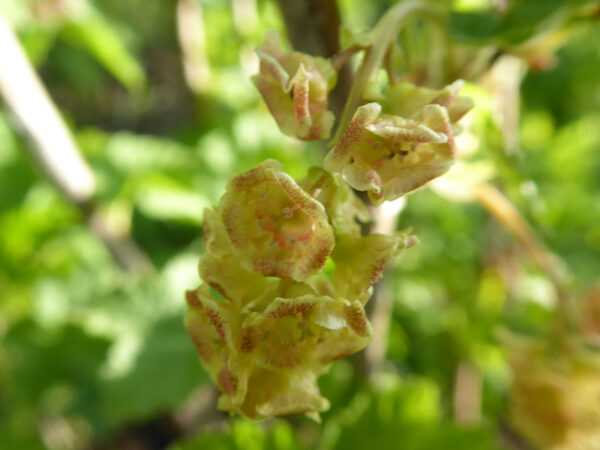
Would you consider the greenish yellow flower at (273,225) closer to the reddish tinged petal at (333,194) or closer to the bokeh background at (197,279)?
the reddish tinged petal at (333,194)

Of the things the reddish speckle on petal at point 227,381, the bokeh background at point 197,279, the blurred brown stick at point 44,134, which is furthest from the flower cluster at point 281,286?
the blurred brown stick at point 44,134

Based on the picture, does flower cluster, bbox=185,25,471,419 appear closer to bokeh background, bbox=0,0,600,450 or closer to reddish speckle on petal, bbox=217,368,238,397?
reddish speckle on petal, bbox=217,368,238,397

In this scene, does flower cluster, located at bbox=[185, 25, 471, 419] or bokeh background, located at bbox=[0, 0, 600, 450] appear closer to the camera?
flower cluster, located at bbox=[185, 25, 471, 419]

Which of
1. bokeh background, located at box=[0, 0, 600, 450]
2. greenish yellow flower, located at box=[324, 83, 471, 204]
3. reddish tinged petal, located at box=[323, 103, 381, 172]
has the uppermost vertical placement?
reddish tinged petal, located at box=[323, 103, 381, 172]

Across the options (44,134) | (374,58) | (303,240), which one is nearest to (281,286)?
(303,240)

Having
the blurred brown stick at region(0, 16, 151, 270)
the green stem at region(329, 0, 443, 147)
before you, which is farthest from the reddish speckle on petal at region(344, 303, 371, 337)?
the blurred brown stick at region(0, 16, 151, 270)

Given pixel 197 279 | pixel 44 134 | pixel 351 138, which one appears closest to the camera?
pixel 351 138

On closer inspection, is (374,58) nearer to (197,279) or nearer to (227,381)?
(227,381)
